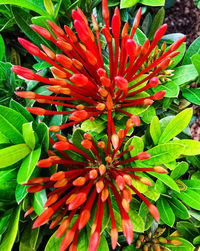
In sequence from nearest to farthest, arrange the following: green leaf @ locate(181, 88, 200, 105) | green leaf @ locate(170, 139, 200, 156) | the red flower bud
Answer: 1. the red flower bud
2. green leaf @ locate(170, 139, 200, 156)
3. green leaf @ locate(181, 88, 200, 105)

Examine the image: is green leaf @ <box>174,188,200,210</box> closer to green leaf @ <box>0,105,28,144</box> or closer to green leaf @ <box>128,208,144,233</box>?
green leaf @ <box>128,208,144,233</box>

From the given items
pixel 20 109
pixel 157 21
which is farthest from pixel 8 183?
pixel 157 21

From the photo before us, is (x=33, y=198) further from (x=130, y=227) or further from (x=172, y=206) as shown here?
(x=172, y=206)

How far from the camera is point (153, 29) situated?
917 millimetres

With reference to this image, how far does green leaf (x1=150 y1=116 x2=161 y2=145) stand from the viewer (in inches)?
25.5

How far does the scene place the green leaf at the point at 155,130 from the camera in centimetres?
65

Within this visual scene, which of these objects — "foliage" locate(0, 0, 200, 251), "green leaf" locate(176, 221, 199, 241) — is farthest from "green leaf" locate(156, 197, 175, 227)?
"green leaf" locate(176, 221, 199, 241)

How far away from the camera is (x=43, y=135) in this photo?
57 cm

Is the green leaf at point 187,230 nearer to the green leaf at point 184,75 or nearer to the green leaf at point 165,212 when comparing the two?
the green leaf at point 165,212

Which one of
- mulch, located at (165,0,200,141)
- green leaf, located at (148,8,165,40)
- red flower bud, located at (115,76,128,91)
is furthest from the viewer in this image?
mulch, located at (165,0,200,141)

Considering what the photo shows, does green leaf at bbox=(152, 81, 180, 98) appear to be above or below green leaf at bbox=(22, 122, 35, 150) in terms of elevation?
below

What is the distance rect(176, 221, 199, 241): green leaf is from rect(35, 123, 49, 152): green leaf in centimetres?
58

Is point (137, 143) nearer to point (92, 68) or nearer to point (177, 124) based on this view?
point (177, 124)

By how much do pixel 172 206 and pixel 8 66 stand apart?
68 cm
